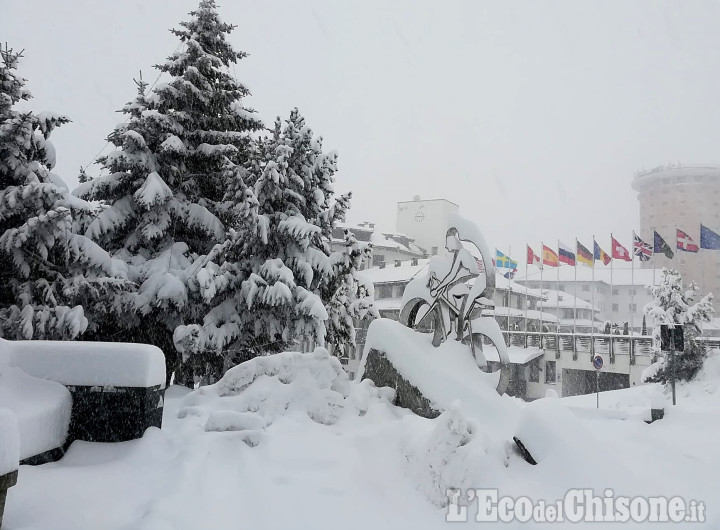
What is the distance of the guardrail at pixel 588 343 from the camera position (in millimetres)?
33219

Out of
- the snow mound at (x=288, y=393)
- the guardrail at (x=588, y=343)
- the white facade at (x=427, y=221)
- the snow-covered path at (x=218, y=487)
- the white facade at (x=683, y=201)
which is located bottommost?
the guardrail at (x=588, y=343)

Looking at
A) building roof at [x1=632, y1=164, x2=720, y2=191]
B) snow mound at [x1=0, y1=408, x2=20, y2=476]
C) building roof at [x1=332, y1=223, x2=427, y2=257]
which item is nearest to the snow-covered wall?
snow mound at [x1=0, y1=408, x2=20, y2=476]

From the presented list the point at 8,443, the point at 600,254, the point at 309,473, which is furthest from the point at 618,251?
the point at 8,443

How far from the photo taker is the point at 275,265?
11.5 m

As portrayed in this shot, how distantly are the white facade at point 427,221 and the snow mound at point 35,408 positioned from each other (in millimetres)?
55400

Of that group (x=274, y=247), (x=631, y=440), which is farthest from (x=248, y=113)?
(x=631, y=440)

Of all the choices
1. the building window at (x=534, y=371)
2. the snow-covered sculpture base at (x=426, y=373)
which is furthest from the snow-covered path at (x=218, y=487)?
the building window at (x=534, y=371)

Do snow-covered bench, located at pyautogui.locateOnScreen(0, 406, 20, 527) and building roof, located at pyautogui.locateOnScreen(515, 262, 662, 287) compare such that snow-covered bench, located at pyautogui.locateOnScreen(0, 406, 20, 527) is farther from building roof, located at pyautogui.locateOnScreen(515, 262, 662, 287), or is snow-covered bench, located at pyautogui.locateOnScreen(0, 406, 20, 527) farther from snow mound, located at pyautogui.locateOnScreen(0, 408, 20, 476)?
building roof, located at pyautogui.locateOnScreen(515, 262, 662, 287)

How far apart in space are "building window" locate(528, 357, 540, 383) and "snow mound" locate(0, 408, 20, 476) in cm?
3757

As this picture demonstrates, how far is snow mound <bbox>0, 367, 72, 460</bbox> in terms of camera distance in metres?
4.03

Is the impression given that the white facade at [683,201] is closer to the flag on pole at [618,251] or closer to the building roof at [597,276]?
the building roof at [597,276]

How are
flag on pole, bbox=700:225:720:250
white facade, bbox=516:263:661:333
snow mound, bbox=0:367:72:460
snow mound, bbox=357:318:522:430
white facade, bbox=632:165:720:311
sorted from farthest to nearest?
white facade, bbox=632:165:720:311 < white facade, bbox=516:263:661:333 < flag on pole, bbox=700:225:720:250 < snow mound, bbox=357:318:522:430 < snow mound, bbox=0:367:72:460

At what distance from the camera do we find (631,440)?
7.93m

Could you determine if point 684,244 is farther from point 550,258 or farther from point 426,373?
point 426,373
